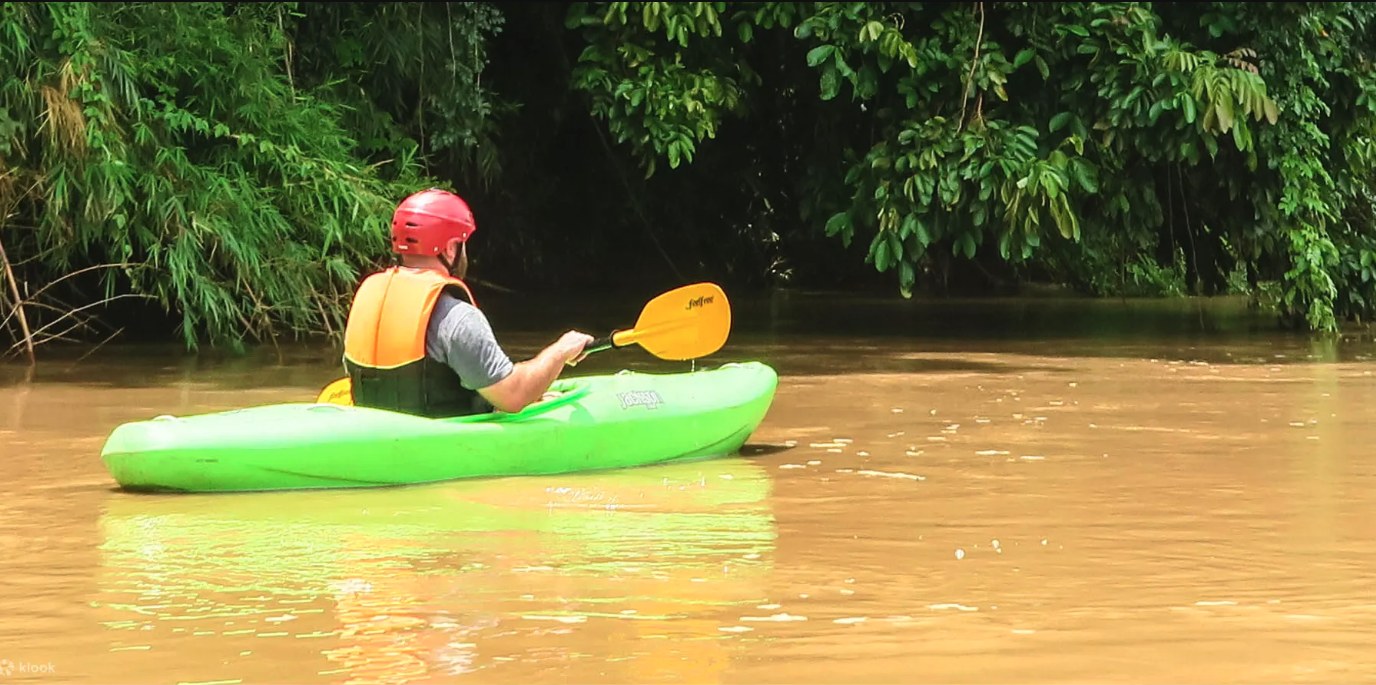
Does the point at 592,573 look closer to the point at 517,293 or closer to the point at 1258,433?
the point at 1258,433

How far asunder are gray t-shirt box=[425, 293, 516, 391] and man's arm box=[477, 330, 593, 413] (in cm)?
3

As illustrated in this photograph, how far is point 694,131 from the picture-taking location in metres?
9.64

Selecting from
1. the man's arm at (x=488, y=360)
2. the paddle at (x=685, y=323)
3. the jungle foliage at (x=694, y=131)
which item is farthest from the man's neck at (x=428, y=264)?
the jungle foliage at (x=694, y=131)

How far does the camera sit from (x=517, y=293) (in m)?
15.2

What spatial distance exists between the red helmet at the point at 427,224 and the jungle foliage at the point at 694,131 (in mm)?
3551

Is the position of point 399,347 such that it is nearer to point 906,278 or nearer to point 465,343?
point 465,343

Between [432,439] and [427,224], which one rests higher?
[427,224]

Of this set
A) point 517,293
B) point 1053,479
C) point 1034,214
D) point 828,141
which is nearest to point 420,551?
point 1053,479

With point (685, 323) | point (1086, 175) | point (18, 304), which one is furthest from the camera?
point (1086, 175)

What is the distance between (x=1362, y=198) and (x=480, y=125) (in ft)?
17.6

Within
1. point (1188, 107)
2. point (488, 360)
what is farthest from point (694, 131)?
point (488, 360)

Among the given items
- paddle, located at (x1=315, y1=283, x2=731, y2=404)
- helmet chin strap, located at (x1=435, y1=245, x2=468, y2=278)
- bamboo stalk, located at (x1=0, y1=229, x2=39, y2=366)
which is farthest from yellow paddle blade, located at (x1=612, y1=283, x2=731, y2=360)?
bamboo stalk, located at (x1=0, y1=229, x2=39, y2=366)

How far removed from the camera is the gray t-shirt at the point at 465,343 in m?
5.13

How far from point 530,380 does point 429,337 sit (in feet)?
1.07
